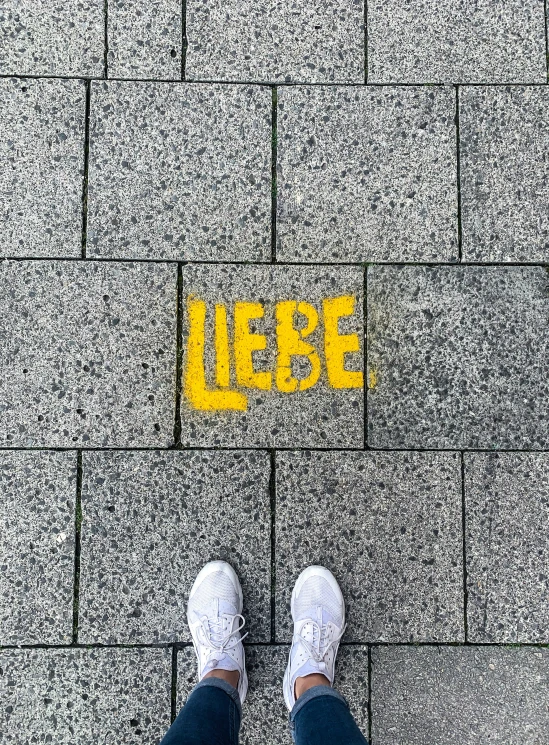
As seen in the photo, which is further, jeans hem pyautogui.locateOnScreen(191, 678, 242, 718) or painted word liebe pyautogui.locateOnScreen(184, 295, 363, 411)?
painted word liebe pyautogui.locateOnScreen(184, 295, 363, 411)

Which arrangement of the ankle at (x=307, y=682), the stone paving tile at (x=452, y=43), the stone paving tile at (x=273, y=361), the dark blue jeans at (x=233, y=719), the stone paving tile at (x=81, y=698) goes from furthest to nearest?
the stone paving tile at (x=452, y=43) < the stone paving tile at (x=273, y=361) < the stone paving tile at (x=81, y=698) < the ankle at (x=307, y=682) < the dark blue jeans at (x=233, y=719)

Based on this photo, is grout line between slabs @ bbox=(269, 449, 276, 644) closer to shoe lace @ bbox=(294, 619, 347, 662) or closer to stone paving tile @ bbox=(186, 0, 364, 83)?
shoe lace @ bbox=(294, 619, 347, 662)

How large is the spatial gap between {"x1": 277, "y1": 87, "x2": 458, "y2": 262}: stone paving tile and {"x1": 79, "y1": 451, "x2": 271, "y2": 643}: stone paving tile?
1038mm

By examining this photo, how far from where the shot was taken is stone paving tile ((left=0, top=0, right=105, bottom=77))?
270 centimetres

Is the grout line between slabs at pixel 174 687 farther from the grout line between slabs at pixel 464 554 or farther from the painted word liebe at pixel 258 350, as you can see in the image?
the grout line between slabs at pixel 464 554

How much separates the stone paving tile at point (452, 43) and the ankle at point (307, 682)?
104 inches

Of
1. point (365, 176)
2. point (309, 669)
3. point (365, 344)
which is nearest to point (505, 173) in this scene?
point (365, 176)

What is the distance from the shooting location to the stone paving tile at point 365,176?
268 centimetres

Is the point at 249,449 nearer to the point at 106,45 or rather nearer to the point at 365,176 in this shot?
the point at 365,176

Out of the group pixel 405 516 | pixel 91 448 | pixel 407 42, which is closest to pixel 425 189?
pixel 407 42

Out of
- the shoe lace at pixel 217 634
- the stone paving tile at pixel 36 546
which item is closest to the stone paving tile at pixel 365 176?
the stone paving tile at pixel 36 546

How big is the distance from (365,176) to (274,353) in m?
0.92

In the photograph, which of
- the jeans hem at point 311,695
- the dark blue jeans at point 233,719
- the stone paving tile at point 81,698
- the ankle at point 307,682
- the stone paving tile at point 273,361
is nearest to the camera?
the dark blue jeans at point 233,719

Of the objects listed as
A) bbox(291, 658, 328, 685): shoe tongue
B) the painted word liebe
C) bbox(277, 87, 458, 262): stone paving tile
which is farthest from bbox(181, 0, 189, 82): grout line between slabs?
bbox(291, 658, 328, 685): shoe tongue
